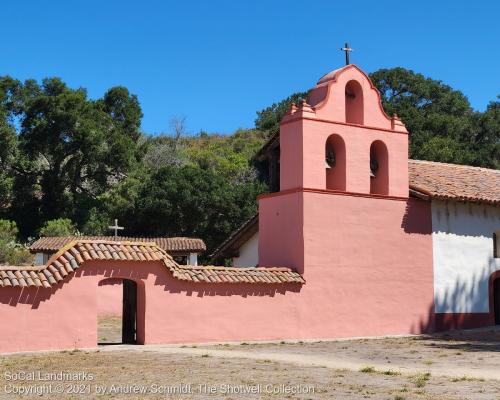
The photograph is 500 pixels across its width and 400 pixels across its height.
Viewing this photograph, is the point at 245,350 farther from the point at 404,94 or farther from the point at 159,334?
the point at 404,94

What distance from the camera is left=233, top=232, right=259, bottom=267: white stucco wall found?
85.4ft

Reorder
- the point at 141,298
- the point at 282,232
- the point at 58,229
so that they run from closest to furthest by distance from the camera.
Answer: the point at 141,298 → the point at 282,232 → the point at 58,229

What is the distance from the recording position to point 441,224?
2181cm

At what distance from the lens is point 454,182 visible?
22.8m

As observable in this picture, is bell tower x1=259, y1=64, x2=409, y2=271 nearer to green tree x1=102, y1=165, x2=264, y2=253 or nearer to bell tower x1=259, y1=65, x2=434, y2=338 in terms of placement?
bell tower x1=259, y1=65, x2=434, y2=338

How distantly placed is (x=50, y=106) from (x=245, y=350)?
30764mm

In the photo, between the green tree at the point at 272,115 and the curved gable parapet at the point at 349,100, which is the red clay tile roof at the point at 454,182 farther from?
the green tree at the point at 272,115

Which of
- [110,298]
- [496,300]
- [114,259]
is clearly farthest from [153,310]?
[110,298]

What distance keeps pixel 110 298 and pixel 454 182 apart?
14209 millimetres

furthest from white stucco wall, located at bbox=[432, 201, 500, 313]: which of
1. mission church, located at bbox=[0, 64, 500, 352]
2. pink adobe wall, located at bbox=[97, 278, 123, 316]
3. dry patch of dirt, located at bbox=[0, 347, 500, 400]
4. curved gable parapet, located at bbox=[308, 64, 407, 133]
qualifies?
pink adobe wall, located at bbox=[97, 278, 123, 316]

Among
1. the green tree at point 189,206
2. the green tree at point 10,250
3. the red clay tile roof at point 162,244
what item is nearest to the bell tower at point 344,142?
the red clay tile roof at point 162,244

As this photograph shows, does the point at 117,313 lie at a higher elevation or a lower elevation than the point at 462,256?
lower

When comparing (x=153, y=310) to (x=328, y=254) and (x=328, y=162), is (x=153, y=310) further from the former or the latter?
(x=328, y=162)

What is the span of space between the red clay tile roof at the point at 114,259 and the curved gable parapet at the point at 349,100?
4747 mm
